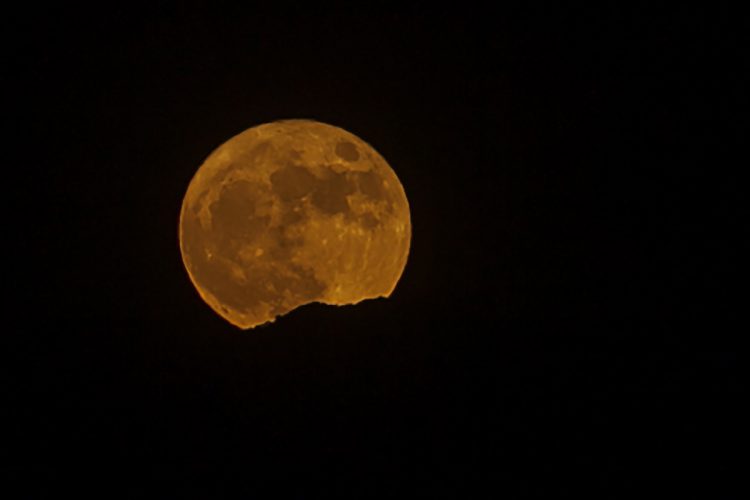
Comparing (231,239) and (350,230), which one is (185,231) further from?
(350,230)

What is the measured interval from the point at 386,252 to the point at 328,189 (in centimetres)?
30

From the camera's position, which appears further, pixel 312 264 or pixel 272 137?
pixel 272 137

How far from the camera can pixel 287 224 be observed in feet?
6.66

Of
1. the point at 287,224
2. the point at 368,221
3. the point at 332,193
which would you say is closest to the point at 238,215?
the point at 287,224

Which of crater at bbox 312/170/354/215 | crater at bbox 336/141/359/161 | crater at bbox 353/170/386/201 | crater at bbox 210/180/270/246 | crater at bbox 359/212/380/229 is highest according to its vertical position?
crater at bbox 336/141/359/161

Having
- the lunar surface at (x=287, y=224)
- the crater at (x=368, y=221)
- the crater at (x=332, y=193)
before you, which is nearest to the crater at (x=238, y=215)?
the lunar surface at (x=287, y=224)

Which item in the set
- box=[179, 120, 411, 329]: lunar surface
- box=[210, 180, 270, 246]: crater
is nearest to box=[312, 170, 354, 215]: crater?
box=[179, 120, 411, 329]: lunar surface

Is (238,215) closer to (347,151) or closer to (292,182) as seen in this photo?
(292,182)

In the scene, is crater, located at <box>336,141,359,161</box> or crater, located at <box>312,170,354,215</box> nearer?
crater, located at <box>312,170,354,215</box>

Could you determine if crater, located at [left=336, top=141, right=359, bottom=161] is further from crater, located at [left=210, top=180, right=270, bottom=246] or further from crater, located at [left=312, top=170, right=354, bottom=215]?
crater, located at [left=210, top=180, right=270, bottom=246]

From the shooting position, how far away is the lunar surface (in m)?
2.04

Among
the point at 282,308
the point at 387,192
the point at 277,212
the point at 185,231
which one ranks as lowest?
the point at 282,308

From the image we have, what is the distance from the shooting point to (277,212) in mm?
2033

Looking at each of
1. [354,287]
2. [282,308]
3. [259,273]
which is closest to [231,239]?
[259,273]
